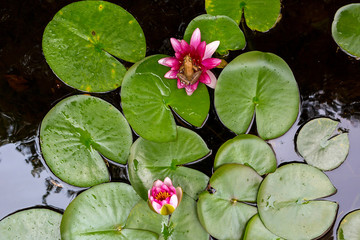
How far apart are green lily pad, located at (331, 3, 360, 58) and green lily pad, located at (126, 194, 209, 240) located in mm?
1569

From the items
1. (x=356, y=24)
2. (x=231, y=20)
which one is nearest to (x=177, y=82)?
(x=231, y=20)

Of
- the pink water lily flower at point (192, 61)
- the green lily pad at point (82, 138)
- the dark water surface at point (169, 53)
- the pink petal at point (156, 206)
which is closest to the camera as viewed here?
the pink petal at point (156, 206)

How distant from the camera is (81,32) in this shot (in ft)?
7.80

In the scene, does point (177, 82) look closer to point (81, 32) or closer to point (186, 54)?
point (186, 54)

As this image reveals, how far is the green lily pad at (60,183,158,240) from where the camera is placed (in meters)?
2.32

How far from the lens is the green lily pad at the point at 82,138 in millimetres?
2365

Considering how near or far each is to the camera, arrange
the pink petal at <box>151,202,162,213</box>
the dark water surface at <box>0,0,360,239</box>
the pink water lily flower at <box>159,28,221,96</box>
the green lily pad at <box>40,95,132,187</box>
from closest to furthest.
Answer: the pink petal at <box>151,202,162,213</box>, the pink water lily flower at <box>159,28,221,96</box>, the green lily pad at <box>40,95,132,187</box>, the dark water surface at <box>0,0,360,239</box>

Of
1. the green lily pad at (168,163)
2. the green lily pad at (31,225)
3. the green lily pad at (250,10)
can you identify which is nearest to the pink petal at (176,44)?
the green lily pad at (250,10)

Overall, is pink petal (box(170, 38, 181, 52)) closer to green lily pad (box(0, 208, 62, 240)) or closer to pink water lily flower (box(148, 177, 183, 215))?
pink water lily flower (box(148, 177, 183, 215))

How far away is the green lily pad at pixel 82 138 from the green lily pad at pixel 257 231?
38.4 inches

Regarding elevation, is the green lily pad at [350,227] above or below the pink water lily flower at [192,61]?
below

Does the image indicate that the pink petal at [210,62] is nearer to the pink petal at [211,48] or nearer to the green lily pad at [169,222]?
the pink petal at [211,48]

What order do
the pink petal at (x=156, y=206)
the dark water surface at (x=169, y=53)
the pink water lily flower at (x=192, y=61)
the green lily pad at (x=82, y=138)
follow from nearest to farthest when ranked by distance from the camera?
the pink petal at (x=156, y=206), the pink water lily flower at (x=192, y=61), the green lily pad at (x=82, y=138), the dark water surface at (x=169, y=53)

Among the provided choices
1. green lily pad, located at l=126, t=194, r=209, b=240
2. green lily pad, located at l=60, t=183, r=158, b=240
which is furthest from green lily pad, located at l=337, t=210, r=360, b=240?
green lily pad, located at l=60, t=183, r=158, b=240
